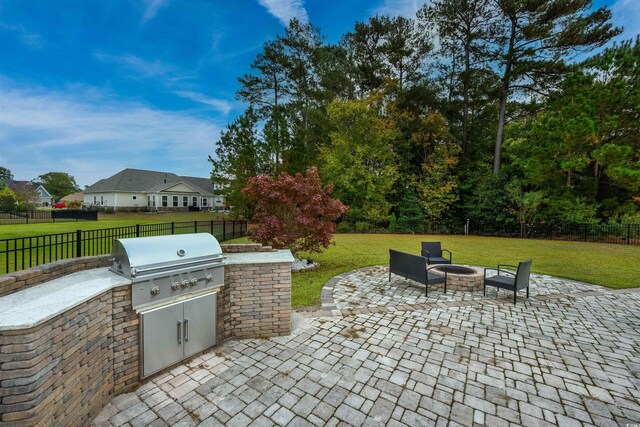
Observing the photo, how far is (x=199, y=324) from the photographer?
3318 mm

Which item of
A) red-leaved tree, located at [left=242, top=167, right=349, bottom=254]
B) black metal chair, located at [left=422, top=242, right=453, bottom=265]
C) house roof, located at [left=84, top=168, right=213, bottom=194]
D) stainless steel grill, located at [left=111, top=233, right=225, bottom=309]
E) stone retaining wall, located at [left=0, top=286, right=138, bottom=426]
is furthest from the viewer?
house roof, located at [left=84, top=168, right=213, bottom=194]

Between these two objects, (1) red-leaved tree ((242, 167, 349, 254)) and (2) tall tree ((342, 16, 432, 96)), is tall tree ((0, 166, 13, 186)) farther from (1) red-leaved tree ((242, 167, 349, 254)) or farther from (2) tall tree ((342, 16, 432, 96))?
(1) red-leaved tree ((242, 167, 349, 254))

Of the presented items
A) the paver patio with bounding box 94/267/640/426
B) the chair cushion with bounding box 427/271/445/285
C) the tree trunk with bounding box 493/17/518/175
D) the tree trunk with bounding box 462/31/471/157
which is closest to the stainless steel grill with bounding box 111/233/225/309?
the paver patio with bounding box 94/267/640/426

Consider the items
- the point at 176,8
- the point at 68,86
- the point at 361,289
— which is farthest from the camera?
the point at 68,86

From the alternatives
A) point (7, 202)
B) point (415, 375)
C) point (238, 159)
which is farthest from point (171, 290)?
A: point (7, 202)

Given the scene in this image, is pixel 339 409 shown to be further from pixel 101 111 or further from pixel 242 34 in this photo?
pixel 101 111

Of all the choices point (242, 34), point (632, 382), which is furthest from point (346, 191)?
point (632, 382)

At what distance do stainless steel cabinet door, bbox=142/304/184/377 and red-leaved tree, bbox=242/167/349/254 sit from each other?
454 cm

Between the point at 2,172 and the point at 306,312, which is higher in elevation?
the point at 2,172

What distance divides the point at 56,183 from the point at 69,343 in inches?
3326

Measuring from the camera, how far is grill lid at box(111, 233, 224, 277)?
280 centimetres

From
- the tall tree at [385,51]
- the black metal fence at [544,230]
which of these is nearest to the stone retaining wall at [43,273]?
the black metal fence at [544,230]

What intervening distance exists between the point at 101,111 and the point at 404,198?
1999 centimetres

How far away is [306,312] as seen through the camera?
4.89m
